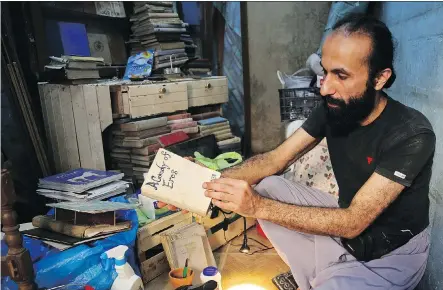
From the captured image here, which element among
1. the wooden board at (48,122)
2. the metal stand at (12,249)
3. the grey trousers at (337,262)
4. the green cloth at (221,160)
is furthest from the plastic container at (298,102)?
the metal stand at (12,249)

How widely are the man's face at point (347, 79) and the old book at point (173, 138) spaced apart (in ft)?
4.88

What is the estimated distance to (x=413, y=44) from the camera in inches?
80.5

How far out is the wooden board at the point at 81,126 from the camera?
239cm

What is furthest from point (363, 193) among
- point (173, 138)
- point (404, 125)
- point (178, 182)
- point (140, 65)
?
point (140, 65)

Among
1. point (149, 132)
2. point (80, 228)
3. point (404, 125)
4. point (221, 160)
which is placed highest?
point (404, 125)

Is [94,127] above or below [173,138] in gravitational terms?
above

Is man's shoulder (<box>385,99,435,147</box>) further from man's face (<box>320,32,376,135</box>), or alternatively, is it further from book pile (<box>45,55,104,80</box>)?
book pile (<box>45,55,104,80</box>)

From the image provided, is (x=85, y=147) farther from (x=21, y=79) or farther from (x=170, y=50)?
(x=170, y=50)

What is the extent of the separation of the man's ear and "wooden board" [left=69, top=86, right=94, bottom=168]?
1866 millimetres

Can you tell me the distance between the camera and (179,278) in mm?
1726

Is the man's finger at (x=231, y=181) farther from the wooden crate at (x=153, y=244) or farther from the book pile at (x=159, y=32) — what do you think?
the book pile at (x=159, y=32)

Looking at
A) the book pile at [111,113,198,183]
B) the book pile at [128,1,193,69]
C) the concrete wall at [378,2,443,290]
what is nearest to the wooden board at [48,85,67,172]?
the book pile at [111,113,198,183]

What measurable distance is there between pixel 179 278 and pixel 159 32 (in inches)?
87.8

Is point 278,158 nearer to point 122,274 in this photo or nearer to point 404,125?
point 404,125
